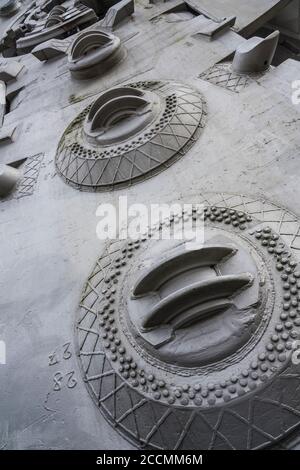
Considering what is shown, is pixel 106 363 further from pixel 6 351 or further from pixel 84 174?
pixel 84 174

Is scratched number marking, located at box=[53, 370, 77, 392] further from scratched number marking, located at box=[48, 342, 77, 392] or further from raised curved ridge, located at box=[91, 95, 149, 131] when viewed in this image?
raised curved ridge, located at box=[91, 95, 149, 131]

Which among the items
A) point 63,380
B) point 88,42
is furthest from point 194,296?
point 88,42

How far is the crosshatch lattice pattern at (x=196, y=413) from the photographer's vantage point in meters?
3.62

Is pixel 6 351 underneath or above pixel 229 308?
underneath

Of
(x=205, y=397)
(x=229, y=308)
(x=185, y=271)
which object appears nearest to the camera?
(x=205, y=397)

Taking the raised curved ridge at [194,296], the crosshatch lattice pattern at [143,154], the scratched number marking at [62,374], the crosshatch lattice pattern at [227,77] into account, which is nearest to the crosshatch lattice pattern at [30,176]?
the crosshatch lattice pattern at [143,154]

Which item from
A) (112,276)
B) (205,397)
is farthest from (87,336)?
(205,397)

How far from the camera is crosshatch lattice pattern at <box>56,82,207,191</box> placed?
6738mm

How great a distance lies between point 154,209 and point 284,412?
3691mm

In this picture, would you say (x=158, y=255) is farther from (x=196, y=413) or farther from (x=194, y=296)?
(x=196, y=413)

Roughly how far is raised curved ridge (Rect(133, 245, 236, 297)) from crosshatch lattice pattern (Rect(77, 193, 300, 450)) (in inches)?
38.1

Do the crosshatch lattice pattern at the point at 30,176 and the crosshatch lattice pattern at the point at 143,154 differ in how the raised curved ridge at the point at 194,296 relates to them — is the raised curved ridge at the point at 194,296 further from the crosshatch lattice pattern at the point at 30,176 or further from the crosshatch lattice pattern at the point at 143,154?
the crosshatch lattice pattern at the point at 30,176

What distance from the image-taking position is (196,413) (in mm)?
3838
